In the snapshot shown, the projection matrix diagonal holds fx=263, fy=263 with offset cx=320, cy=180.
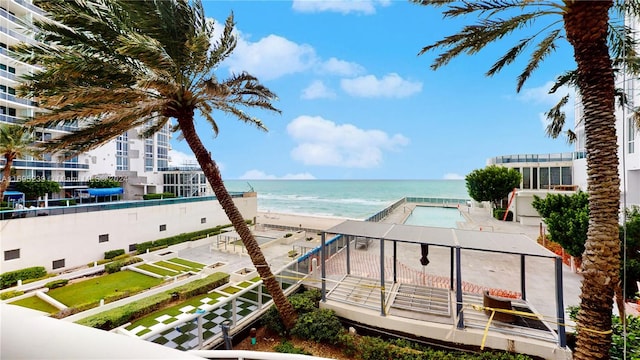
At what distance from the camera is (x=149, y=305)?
9406mm

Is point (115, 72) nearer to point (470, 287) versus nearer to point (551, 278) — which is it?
point (470, 287)

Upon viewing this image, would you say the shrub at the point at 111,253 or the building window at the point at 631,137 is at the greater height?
the building window at the point at 631,137

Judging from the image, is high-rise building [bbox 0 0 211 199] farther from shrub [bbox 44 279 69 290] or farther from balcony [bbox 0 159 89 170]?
shrub [bbox 44 279 69 290]

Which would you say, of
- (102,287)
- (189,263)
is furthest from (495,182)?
(102,287)

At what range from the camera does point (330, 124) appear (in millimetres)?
77000

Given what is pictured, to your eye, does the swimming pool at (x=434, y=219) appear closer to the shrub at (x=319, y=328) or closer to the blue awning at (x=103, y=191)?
the shrub at (x=319, y=328)

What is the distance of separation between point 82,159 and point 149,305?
29.0 meters

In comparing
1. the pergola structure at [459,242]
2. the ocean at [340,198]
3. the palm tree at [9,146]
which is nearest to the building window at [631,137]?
the pergola structure at [459,242]

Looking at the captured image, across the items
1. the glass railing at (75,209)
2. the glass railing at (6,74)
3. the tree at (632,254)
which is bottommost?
the tree at (632,254)

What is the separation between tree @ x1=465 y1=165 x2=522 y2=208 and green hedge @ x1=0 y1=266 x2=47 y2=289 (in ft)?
106

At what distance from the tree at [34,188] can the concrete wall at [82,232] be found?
8741mm

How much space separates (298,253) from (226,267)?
441 cm

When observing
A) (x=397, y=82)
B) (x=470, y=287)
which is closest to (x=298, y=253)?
(x=470, y=287)

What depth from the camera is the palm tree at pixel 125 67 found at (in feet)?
15.7
